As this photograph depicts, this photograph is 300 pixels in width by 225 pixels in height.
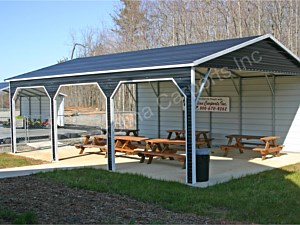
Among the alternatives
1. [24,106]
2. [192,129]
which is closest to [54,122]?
[192,129]

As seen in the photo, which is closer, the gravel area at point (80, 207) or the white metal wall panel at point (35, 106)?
the gravel area at point (80, 207)

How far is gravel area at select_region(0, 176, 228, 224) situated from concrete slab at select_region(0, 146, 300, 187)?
85.0 inches

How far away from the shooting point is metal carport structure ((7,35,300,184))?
8820 mm

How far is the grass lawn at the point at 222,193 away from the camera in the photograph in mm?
6391

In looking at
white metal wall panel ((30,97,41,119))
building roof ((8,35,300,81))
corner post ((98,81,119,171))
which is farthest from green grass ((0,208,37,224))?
white metal wall panel ((30,97,41,119))

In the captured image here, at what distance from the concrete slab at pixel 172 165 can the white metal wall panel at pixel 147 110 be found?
3.92 m

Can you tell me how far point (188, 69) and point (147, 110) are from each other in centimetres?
907

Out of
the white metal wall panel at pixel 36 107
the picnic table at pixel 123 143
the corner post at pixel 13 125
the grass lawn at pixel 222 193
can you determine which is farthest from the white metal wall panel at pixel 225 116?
the white metal wall panel at pixel 36 107

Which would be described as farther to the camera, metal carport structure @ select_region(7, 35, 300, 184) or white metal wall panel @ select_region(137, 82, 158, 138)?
white metal wall panel @ select_region(137, 82, 158, 138)

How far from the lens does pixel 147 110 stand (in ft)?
58.4

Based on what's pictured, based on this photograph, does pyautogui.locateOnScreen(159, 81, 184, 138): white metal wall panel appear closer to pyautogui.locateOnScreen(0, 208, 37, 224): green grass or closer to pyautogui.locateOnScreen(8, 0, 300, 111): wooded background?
pyautogui.locateOnScreen(8, 0, 300, 111): wooded background

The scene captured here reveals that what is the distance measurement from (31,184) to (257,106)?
8506mm

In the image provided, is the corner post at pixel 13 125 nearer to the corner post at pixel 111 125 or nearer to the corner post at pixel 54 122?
the corner post at pixel 54 122

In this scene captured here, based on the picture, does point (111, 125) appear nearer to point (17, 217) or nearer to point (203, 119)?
point (17, 217)
